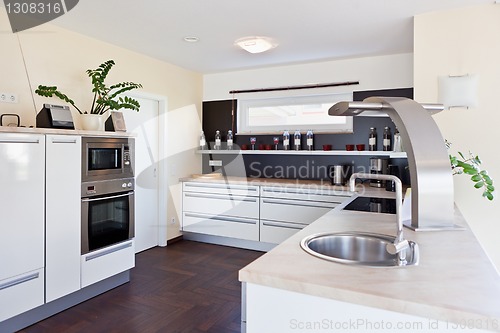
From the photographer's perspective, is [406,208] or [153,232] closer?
[406,208]

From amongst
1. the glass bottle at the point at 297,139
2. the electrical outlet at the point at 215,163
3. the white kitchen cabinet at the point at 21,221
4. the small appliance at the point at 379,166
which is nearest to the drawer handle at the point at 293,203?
the small appliance at the point at 379,166

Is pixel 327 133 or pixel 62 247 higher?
pixel 327 133

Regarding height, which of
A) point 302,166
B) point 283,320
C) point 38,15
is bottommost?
point 283,320

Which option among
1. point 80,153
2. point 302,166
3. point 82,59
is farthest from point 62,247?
point 302,166

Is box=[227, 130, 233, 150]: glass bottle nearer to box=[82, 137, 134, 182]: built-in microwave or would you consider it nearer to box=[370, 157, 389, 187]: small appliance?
box=[82, 137, 134, 182]: built-in microwave

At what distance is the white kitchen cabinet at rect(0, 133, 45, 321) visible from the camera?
2293 millimetres

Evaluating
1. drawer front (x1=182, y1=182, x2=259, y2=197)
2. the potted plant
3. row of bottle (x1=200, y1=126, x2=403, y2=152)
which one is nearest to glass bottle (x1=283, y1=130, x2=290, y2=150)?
row of bottle (x1=200, y1=126, x2=403, y2=152)

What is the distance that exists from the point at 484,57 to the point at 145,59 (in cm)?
341

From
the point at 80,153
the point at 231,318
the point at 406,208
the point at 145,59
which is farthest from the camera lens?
the point at 145,59

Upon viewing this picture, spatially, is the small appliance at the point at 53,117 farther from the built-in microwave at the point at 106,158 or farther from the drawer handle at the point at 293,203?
the drawer handle at the point at 293,203

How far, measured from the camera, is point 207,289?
3154 millimetres

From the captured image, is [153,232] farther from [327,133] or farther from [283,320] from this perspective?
[283,320]

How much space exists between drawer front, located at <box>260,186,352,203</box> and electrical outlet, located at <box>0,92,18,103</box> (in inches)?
104

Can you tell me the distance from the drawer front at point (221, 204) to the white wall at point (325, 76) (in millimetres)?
1494
